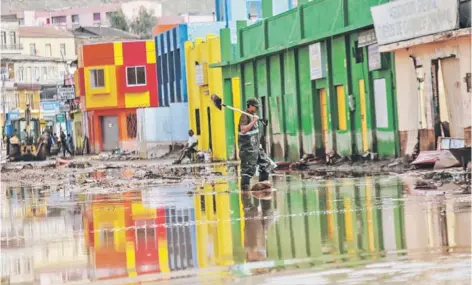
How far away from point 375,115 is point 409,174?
8.59 meters

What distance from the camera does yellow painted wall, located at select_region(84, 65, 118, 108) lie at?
77.0 metres

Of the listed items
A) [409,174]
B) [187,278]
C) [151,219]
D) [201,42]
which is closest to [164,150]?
[201,42]

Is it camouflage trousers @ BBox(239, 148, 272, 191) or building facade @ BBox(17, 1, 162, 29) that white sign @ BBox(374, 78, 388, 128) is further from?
building facade @ BBox(17, 1, 162, 29)

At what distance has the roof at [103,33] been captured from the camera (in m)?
133

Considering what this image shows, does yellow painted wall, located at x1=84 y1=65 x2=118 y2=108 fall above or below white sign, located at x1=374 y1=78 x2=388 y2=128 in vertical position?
above

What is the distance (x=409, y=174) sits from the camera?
22.7m

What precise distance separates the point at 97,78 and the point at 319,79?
43653 mm

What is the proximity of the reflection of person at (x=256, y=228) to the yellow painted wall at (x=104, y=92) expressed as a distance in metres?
59.9

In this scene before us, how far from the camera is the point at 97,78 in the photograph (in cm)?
7775

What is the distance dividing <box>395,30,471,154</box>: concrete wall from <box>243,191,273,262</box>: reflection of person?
31.6ft

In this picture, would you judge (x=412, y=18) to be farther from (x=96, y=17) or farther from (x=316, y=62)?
(x=96, y=17)

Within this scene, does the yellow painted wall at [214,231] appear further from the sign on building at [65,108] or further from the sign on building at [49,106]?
the sign on building at [49,106]

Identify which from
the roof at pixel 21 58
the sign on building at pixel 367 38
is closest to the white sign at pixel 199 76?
the sign on building at pixel 367 38

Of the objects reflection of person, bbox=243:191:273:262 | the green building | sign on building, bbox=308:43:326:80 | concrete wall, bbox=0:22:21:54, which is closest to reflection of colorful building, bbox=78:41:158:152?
the green building
